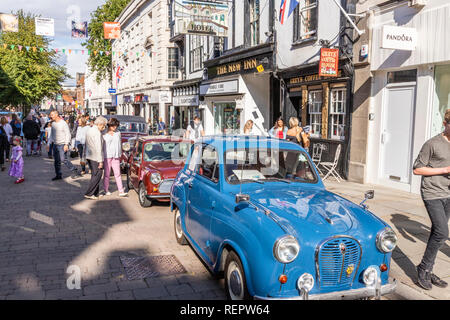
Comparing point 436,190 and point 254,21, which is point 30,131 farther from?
point 436,190

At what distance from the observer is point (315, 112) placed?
12656 mm

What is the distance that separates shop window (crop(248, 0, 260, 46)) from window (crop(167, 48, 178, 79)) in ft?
45.1

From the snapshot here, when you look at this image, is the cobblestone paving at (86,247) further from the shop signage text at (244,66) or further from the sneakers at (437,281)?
the shop signage text at (244,66)

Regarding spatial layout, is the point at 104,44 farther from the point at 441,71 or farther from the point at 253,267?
the point at 253,267

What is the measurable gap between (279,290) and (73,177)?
1022cm

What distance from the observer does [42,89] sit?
31.9 meters

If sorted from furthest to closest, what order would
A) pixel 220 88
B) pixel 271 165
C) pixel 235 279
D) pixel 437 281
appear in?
pixel 220 88 → pixel 271 165 → pixel 437 281 → pixel 235 279

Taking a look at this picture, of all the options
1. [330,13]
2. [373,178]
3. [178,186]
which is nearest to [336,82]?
[330,13]

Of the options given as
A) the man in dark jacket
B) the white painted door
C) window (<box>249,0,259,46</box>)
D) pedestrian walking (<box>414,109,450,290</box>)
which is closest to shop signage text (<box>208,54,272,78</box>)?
window (<box>249,0,259,46</box>)

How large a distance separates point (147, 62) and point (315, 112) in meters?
23.4

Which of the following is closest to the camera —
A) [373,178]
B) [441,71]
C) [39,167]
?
[441,71]

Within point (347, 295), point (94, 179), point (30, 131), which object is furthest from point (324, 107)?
point (30, 131)

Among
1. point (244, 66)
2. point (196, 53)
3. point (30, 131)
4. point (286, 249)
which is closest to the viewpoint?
point (286, 249)

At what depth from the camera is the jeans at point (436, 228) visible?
416 centimetres
